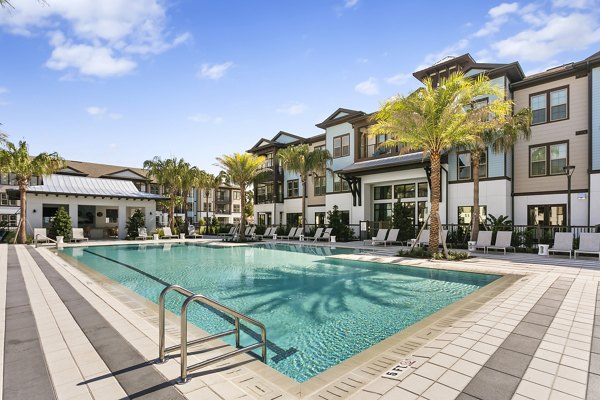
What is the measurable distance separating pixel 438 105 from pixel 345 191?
14402 mm

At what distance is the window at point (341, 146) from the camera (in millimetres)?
27719

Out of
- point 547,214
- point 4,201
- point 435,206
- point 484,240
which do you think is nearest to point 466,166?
point 547,214

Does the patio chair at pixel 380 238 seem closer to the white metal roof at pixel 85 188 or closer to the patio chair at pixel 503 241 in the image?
the patio chair at pixel 503 241

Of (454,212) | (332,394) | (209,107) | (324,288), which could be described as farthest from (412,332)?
(454,212)

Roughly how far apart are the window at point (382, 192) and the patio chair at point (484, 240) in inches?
363

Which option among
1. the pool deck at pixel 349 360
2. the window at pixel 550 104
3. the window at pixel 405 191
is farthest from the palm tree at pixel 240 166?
the pool deck at pixel 349 360

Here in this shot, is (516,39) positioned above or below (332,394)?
above

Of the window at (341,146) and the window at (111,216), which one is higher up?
the window at (341,146)

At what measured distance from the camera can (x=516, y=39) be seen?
460 inches

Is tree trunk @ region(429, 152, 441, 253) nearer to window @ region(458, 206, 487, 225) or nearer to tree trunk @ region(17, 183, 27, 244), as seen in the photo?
window @ region(458, 206, 487, 225)

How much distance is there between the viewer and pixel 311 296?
27.2ft

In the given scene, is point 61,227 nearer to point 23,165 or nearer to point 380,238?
point 23,165

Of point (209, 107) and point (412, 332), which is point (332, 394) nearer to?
point (412, 332)

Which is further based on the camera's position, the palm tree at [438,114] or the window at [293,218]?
the window at [293,218]
